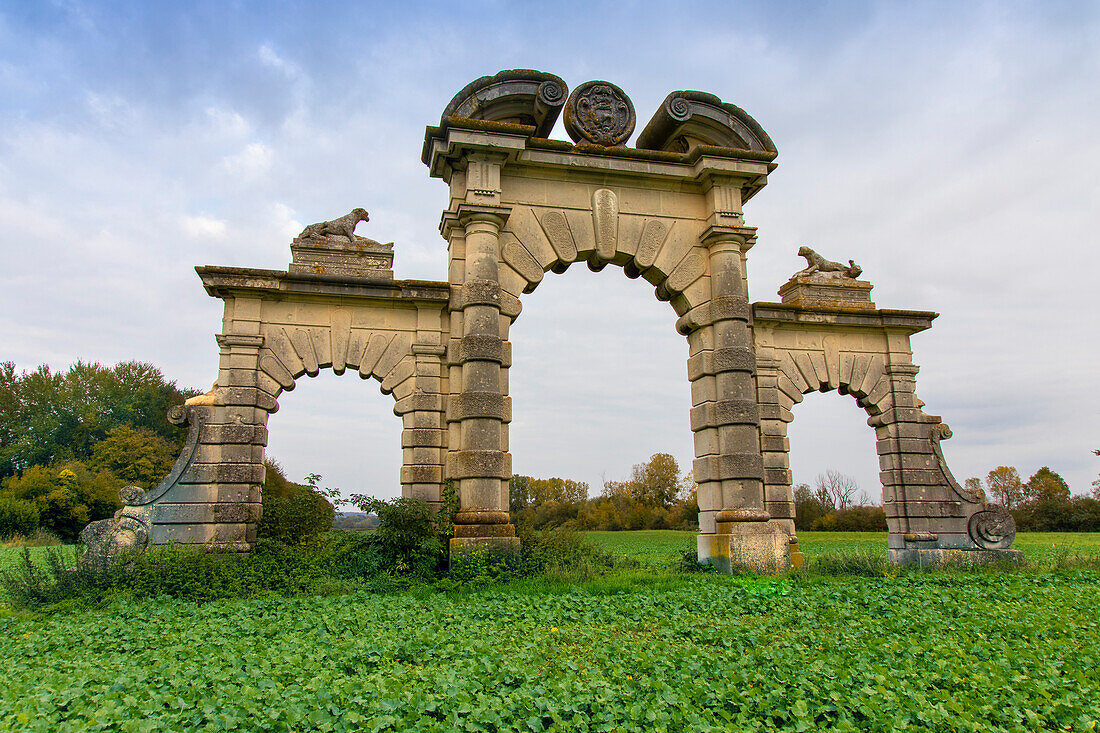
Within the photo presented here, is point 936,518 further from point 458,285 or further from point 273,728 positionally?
point 273,728

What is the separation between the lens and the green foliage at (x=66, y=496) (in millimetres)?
26781

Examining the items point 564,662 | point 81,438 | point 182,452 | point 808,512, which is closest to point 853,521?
point 808,512

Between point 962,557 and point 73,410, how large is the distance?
41.2m

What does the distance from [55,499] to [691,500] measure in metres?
30.2

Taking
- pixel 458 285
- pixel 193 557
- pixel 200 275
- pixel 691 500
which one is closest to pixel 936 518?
pixel 458 285

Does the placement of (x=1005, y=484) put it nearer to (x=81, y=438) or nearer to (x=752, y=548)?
(x=752, y=548)

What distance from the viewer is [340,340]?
1058 cm

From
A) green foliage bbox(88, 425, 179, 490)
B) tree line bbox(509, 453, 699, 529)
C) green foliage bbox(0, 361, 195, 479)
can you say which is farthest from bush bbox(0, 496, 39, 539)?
tree line bbox(509, 453, 699, 529)

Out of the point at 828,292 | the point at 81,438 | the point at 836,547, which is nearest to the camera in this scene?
the point at 828,292

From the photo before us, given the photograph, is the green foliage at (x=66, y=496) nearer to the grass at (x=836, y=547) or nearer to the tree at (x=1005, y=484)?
the grass at (x=836, y=547)

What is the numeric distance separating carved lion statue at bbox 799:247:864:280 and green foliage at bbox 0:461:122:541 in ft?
89.7

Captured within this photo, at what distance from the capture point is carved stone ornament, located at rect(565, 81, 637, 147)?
11.4 meters

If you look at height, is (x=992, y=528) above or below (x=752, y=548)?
above

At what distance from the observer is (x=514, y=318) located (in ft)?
35.4
